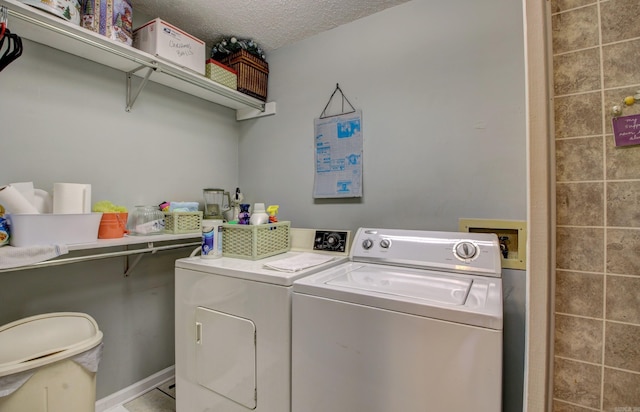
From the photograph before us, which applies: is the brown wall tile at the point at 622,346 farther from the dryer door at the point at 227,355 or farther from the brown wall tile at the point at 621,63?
the dryer door at the point at 227,355

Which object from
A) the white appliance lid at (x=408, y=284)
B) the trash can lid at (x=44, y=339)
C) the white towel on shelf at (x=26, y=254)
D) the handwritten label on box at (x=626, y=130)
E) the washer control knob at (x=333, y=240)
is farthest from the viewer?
the washer control knob at (x=333, y=240)

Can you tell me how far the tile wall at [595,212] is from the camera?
59 cm

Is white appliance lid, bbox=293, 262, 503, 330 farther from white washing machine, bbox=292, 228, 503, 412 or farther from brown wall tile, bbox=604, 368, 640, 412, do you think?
Result: brown wall tile, bbox=604, 368, 640, 412

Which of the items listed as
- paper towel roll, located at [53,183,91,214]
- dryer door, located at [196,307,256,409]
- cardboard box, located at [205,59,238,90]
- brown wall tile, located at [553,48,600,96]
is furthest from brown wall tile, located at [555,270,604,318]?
cardboard box, located at [205,59,238,90]

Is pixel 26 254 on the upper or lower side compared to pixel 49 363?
→ upper

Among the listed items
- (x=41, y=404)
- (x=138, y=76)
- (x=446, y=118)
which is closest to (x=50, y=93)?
(x=138, y=76)

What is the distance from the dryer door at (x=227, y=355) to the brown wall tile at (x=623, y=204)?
1175 millimetres

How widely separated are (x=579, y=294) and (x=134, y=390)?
7.55 feet

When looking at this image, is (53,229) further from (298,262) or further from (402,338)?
(402,338)

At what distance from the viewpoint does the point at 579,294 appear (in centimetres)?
62

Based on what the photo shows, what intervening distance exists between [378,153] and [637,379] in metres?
1.44

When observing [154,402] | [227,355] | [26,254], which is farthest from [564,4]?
[154,402]

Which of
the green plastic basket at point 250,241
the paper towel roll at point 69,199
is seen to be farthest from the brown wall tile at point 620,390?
the paper towel roll at point 69,199

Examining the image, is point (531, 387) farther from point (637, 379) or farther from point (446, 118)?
point (446, 118)
